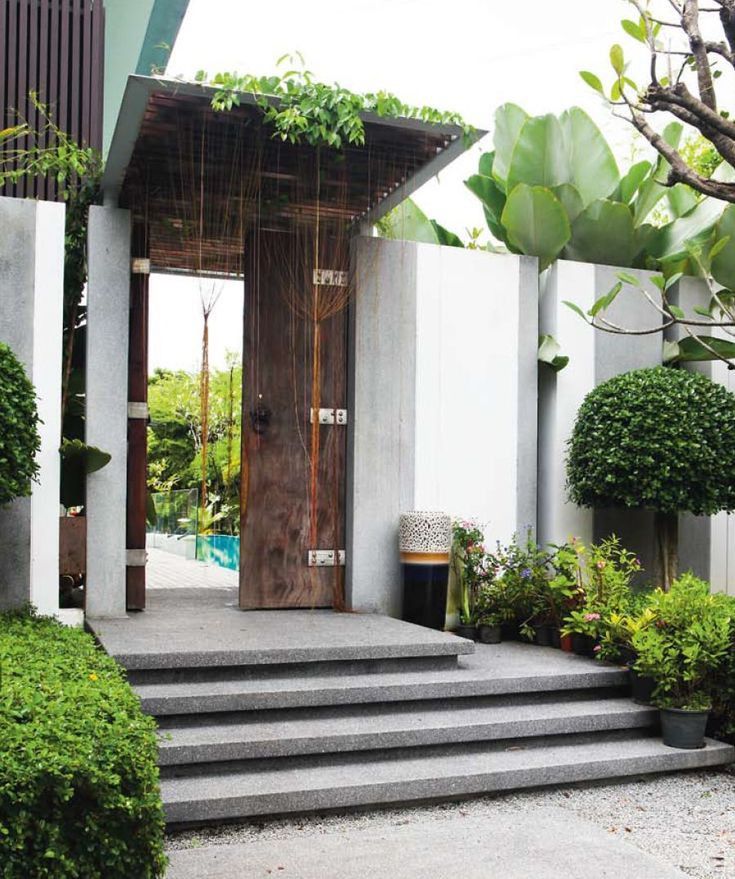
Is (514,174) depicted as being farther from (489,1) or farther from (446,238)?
(489,1)

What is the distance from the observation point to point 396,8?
1290 centimetres

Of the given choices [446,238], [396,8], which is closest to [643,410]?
[446,238]

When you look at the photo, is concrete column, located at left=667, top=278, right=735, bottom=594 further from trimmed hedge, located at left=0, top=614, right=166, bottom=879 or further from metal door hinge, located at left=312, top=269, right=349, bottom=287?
trimmed hedge, located at left=0, top=614, right=166, bottom=879

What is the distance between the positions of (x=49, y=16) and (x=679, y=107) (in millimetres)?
6714

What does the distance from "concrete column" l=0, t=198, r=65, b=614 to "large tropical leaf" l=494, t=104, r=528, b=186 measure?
3.85m

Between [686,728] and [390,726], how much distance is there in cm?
156

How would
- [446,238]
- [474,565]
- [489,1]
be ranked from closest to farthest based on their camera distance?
1. [474,565]
2. [446,238]
3. [489,1]

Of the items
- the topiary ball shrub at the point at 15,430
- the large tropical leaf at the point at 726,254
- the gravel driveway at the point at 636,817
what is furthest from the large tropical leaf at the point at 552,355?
the topiary ball shrub at the point at 15,430

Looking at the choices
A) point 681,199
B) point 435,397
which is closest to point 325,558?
point 435,397

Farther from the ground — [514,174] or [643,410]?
[514,174]

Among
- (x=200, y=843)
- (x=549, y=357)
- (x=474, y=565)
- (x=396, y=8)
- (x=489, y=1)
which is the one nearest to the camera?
(x=200, y=843)

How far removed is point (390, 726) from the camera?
465cm

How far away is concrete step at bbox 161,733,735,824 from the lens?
3967mm

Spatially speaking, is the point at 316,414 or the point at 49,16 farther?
the point at 49,16
